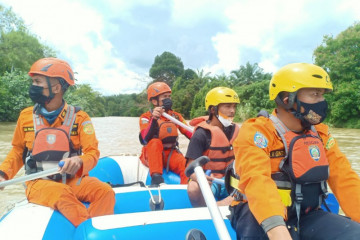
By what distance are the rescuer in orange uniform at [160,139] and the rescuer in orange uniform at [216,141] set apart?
68cm

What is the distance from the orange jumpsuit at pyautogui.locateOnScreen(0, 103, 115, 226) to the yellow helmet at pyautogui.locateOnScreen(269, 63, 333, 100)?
135 centimetres

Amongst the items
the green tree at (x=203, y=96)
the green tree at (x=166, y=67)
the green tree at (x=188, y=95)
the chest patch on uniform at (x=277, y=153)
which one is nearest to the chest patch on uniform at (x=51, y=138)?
the chest patch on uniform at (x=277, y=153)

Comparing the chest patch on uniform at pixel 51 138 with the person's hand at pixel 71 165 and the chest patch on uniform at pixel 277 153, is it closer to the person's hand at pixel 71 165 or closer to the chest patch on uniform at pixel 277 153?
the person's hand at pixel 71 165

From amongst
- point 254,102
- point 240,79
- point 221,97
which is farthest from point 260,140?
point 240,79

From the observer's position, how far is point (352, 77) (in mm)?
15805

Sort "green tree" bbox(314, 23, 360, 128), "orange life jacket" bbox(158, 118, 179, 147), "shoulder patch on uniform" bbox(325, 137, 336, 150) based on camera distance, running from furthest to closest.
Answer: "green tree" bbox(314, 23, 360, 128) < "orange life jacket" bbox(158, 118, 179, 147) < "shoulder patch on uniform" bbox(325, 137, 336, 150)

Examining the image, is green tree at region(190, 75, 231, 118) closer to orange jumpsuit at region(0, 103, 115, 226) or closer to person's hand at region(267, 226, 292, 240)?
orange jumpsuit at region(0, 103, 115, 226)

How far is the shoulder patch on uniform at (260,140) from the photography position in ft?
4.76

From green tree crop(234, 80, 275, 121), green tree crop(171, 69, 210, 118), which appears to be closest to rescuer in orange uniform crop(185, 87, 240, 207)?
green tree crop(234, 80, 275, 121)

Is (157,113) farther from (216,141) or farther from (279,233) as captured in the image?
(279,233)

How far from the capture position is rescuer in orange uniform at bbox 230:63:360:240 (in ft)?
4.64

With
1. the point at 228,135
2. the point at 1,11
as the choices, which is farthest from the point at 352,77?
the point at 1,11

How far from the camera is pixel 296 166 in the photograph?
1456 millimetres

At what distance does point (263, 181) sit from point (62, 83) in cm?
171
